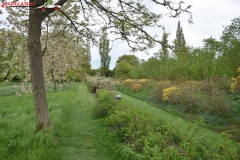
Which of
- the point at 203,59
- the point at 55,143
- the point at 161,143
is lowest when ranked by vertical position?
the point at 55,143

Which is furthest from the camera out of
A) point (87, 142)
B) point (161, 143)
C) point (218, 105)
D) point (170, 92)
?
point (170, 92)

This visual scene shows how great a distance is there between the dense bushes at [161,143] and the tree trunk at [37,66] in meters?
1.82

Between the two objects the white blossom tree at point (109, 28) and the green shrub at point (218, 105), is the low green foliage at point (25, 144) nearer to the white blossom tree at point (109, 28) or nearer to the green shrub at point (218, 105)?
the white blossom tree at point (109, 28)

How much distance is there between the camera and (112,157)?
3506mm

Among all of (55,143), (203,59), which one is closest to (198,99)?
(203,59)

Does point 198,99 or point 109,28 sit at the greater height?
point 109,28

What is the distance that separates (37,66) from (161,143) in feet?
10.7

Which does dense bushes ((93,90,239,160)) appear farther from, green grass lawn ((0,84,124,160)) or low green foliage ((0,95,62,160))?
low green foliage ((0,95,62,160))

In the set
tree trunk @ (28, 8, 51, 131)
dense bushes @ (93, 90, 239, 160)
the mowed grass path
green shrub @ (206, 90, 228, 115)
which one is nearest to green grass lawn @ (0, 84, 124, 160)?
the mowed grass path

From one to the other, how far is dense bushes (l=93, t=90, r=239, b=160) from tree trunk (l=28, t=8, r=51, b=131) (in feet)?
5.98

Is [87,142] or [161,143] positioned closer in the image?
[161,143]

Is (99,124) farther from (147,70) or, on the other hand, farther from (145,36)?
(147,70)

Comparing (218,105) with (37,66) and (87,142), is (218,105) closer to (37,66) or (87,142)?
(87,142)

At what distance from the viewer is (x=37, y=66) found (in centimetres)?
399
